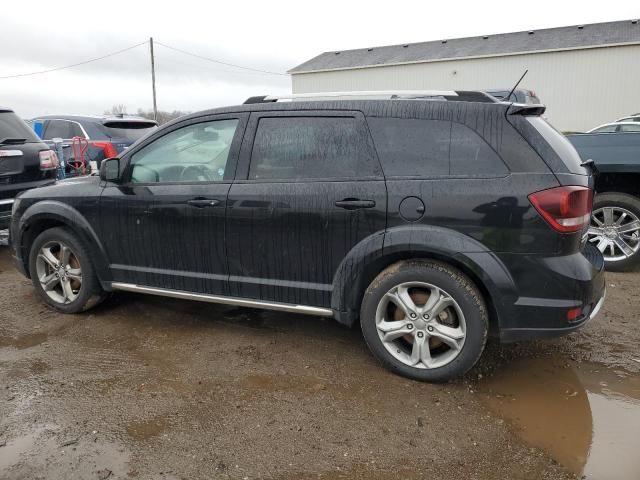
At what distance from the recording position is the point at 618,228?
5.29m

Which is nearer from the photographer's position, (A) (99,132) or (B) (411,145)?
(B) (411,145)

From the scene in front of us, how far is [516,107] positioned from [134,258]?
2.92 m

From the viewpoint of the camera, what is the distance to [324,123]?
3289mm

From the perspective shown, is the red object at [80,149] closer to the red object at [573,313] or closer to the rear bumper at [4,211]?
the rear bumper at [4,211]

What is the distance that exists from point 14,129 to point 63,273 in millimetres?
2954

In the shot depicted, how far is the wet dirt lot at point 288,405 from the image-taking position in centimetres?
240

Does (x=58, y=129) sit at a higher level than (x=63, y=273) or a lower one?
higher

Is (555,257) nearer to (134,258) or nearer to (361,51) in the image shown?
(134,258)

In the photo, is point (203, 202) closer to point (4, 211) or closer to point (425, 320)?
point (425, 320)

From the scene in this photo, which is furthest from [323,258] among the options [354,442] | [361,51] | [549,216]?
[361,51]

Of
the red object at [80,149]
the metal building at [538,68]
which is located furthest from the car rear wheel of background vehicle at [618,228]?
the metal building at [538,68]

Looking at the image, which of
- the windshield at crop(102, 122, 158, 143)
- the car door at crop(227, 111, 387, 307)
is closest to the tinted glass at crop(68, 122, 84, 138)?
the windshield at crop(102, 122, 158, 143)

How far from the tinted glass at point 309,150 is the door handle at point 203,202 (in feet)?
1.03

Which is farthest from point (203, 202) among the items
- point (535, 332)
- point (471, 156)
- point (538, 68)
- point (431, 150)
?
point (538, 68)
